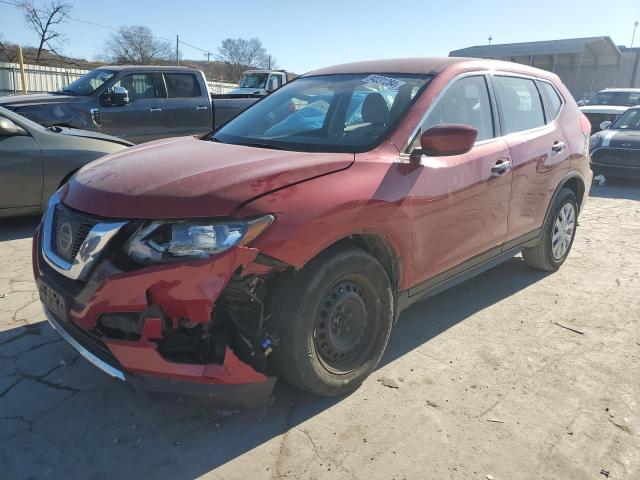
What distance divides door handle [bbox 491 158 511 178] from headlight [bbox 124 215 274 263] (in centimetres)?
196

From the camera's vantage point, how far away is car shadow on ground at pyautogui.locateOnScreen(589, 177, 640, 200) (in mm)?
9162

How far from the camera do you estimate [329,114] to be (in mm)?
3605

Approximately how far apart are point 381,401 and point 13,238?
454cm

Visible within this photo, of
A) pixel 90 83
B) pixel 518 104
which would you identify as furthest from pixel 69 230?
pixel 90 83

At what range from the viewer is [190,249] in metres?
2.26

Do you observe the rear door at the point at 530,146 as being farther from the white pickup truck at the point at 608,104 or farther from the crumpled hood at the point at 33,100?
the white pickup truck at the point at 608,104

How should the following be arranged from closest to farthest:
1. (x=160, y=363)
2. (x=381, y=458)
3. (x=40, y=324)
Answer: (x=160, y=363), (x=381, y=458), (x=40, y=324)

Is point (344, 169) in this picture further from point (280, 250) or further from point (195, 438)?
point (195, 438)

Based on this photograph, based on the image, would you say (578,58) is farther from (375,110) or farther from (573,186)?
(375,110)

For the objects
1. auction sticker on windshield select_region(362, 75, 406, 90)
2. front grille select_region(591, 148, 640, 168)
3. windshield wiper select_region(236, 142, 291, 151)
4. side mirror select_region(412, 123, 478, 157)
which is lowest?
front grille select_region(591, 148, 640, 168)

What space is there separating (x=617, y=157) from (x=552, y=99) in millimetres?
6282

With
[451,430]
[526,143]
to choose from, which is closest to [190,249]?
[451,430]

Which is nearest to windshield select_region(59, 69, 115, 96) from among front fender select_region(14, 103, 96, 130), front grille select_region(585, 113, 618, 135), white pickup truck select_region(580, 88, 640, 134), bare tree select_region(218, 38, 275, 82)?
front fender select_region(14, 103, 96, 130)

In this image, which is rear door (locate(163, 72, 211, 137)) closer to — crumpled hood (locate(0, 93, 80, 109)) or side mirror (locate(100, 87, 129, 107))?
side mirror (locate(100, 87, 129, 107))
